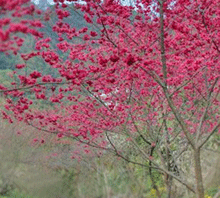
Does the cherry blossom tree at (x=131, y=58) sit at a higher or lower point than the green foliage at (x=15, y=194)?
higher

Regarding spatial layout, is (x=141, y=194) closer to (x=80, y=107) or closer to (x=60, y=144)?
(x=80, y=107)

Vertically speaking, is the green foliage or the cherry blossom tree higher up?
the cherry blossom tree

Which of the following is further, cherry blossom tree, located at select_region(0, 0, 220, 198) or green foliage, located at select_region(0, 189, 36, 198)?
green foliage, located at select_region(0, 189, 36, 198)

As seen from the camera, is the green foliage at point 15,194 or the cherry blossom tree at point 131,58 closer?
the cherry blossom tree at point 131,58

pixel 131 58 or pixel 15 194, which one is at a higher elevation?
pixel 131 58

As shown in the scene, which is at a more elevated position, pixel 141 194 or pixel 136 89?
pixel 136 89

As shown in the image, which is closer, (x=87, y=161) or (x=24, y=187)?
(x=24, y=187)

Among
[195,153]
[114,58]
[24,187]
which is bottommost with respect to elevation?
[24,187]

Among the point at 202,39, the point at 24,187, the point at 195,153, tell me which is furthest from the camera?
the point at 24,187

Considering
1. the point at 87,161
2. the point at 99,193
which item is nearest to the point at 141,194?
the point at 99,193

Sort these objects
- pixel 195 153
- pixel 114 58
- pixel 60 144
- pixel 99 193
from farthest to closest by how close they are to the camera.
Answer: pixel 60 144, pixel 195 153, pixel 114 58, pixel 99 193

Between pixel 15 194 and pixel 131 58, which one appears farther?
pixel 15 194

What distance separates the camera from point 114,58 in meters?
3.93

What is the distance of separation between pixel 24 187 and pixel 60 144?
746cm
